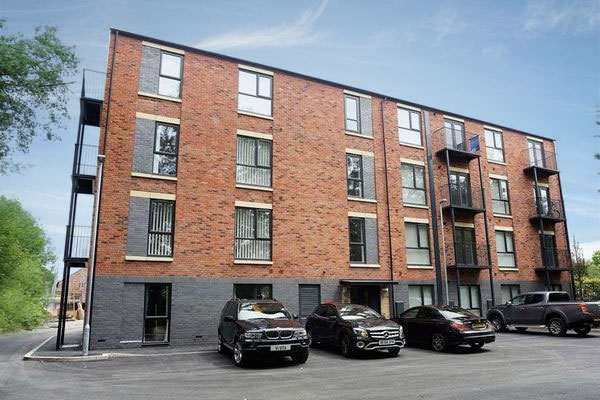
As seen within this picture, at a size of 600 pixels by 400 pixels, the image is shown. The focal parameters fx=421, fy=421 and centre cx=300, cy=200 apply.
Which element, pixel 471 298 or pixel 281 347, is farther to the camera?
pixel 471 298

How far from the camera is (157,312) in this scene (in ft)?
50.0

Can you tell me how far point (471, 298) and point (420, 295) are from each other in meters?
3.45

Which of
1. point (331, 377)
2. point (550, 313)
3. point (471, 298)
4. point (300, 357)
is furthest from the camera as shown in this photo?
point (471, 298)

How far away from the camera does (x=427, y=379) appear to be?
8672 mm

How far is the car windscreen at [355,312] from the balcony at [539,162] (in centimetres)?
1815

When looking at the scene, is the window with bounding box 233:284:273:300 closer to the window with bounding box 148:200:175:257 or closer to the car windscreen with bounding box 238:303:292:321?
the window with bounding box 148:200:175:257

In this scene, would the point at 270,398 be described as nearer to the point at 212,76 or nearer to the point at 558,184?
the point at 212,76

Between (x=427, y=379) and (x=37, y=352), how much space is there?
12.3m

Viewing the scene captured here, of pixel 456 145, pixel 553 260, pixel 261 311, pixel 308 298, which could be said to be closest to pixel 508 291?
pixel 553 260

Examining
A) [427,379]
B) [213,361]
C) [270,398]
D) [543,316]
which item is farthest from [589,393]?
[543,316]

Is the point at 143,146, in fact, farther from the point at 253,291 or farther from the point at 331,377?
the point at 331,377

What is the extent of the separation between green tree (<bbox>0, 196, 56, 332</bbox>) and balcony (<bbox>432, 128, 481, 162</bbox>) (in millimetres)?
28921

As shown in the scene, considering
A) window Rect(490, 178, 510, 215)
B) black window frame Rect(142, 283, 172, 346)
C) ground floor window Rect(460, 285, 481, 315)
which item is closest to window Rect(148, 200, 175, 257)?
black window frame Rect(142, 283, 172, 346)

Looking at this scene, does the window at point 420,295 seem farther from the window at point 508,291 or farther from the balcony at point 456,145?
the balcony at point 456,145
